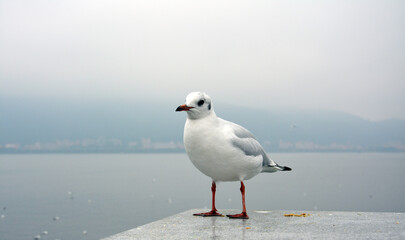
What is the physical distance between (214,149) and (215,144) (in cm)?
9

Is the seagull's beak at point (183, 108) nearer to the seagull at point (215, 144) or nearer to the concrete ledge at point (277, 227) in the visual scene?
the seagull at point (215, 144)

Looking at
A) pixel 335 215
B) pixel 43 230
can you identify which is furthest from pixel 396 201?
pixel 335 215

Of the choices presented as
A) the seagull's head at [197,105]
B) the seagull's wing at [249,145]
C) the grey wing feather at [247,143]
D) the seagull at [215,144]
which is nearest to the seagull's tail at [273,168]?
the seagull's wing at [249,145]

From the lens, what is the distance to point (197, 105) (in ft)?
24.5

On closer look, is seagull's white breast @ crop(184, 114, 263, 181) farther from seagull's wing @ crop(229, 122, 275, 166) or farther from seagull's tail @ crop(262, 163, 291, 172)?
seagull's tail @ crop(262, 163, 291, 172)

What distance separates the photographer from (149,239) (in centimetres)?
637

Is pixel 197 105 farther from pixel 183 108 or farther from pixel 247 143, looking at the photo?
pixel 247 143

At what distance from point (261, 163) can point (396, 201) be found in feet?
230

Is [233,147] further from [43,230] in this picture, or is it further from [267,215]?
[43,230]

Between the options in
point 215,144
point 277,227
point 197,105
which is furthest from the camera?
point 215,144

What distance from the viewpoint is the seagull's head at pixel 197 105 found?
7410 mm

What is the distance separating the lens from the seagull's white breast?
7586mm

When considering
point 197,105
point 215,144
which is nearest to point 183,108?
point 197,105

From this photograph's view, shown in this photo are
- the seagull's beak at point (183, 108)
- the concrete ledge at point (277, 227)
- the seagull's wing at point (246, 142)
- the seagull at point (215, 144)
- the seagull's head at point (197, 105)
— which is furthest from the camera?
the seagull's wing at point (246, 142)
